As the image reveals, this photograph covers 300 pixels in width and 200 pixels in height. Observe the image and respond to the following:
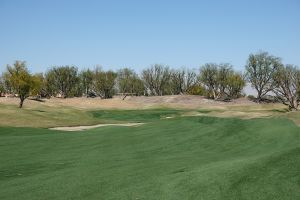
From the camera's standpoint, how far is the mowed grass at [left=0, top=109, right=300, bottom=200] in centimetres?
1047

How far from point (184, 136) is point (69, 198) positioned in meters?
12.3

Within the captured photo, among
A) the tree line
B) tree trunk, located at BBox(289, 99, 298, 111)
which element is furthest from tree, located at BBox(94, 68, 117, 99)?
tree trunk, located at BBox(289, 99, 298, 111)

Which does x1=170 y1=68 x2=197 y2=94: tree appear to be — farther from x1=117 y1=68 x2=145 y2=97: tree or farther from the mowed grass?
the mowed grass

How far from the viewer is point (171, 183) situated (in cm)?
1120

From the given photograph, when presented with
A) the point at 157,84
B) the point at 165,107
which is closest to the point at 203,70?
the point at 157,84

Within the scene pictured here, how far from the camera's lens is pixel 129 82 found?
424 ft

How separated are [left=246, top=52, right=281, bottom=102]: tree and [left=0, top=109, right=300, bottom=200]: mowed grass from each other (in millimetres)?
80106

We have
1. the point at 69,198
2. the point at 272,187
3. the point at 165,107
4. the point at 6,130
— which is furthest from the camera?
the point at 165,107

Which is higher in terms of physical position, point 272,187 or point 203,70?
point 203,70

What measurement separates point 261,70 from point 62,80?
53.1m

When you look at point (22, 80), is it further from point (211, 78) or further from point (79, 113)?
point (211, 78)

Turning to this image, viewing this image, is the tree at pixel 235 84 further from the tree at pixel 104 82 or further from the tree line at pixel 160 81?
the tree at pixel 104 82

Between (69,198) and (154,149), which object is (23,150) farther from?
(69,198)

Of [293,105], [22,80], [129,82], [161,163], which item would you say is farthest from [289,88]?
[129,82]
